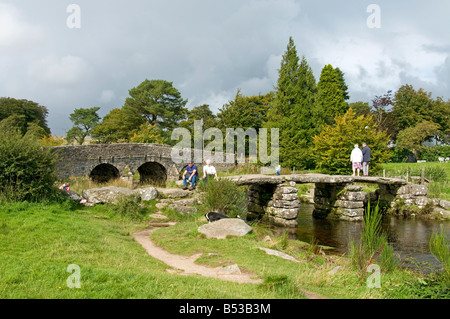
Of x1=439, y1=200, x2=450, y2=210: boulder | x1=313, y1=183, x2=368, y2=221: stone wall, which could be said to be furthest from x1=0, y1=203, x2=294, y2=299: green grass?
x1=439, y1=200, x2=450, y2=210: boulder

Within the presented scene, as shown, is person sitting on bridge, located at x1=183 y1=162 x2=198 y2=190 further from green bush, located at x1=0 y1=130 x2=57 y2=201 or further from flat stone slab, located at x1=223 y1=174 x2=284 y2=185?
green bush, located at x1=0 y1=130 x2=57 y2=201

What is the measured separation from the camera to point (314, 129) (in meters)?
30.1

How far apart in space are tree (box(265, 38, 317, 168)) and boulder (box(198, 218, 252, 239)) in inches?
760

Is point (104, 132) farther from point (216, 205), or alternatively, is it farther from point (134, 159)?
point (216, 205)

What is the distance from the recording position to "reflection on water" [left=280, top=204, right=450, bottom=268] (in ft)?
33.6

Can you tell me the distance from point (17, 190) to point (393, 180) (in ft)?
56.6

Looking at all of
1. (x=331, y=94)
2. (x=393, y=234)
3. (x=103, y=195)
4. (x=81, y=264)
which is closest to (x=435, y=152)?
(x=331, y=94)

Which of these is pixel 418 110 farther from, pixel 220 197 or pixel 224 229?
pixel 224 229

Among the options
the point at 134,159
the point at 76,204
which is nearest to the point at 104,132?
the point at 134,159

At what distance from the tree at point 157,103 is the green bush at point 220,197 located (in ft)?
109

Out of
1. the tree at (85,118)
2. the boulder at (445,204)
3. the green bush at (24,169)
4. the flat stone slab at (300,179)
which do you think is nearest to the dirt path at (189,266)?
the green bush at (24,169)

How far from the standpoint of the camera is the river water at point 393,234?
33.0ft

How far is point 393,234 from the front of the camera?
13352 millimetres

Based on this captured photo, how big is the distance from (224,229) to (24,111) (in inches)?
1890
